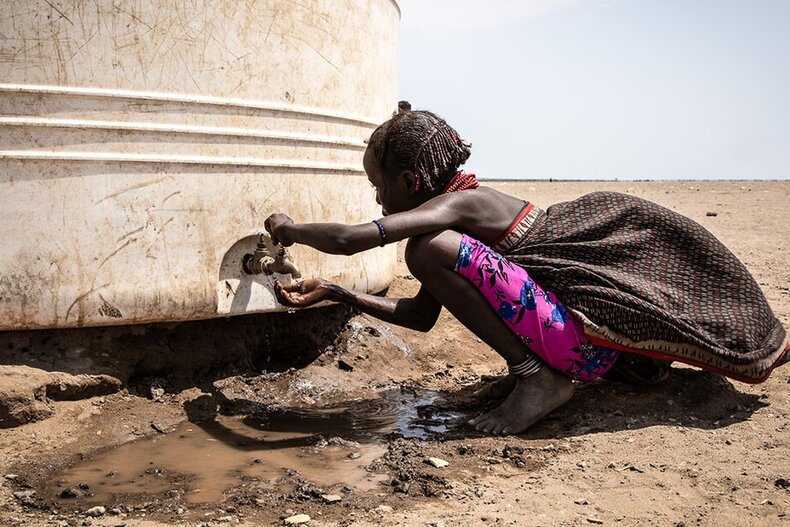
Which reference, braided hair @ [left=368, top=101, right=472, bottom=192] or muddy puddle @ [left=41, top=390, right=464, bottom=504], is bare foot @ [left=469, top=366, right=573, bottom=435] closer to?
muddy puddle @ [left=41, top=390, right=464, bottom=504]

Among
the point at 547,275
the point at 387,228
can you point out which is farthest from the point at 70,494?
the point at 547,275

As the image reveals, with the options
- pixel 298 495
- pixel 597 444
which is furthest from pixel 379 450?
pixel 597 444

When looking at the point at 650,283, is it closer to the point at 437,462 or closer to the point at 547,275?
the point at 547,275

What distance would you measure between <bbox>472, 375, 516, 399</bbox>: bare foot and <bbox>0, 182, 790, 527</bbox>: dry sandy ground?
53 millimetres

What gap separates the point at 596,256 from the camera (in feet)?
9.94

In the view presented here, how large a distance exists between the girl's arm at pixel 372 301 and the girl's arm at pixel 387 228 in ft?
0.61

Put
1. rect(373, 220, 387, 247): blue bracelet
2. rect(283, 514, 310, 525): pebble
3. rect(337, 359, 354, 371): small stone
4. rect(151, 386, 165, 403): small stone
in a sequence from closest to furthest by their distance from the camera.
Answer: rect(283, 514, 310, 525): pebble < rect(373, 220, 387, 247): blue bracelet < rect(151, 386, 165, 403): small stone < rect(337, 359, 354, 371): small stone

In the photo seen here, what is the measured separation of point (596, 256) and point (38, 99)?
200cm

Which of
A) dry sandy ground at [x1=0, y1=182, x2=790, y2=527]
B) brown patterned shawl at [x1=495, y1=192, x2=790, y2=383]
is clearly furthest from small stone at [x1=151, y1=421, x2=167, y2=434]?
brown patterned shawl at [x1=495, y1=192, x2=790, y2=383]

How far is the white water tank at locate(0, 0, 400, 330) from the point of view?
2.96 metres

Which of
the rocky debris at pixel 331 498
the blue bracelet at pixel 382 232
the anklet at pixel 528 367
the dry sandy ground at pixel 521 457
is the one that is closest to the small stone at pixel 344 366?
the dry sandy ground at pixel 521 457

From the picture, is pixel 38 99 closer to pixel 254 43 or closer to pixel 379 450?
pixel 254 43

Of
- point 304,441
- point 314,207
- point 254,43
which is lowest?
point 304,441

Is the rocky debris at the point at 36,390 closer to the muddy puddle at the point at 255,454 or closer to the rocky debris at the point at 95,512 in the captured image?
the muddy puddle at the point at 255,454
